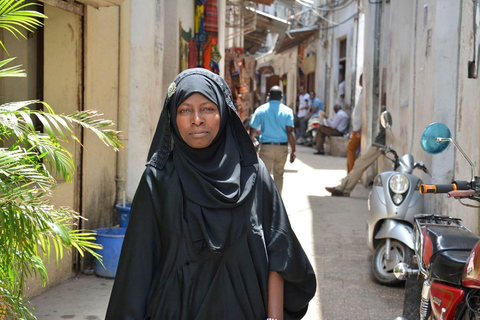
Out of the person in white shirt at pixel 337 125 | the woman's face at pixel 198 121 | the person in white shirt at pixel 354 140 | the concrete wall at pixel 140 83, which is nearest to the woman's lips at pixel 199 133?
the woman's face at pixel 198 121

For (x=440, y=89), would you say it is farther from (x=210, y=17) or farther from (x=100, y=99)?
(x=210, y=17)

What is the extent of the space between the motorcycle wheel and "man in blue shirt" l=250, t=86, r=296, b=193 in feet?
12.3

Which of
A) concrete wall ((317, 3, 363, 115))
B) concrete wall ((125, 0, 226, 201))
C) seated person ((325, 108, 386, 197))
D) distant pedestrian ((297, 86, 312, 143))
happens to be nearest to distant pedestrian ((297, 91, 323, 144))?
distant pedestrian ((297, 86, 312, 143))

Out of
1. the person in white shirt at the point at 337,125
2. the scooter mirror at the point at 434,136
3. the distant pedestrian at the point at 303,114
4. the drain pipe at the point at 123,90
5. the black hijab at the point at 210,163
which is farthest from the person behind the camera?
the distant pedestrian at the point at 303,114

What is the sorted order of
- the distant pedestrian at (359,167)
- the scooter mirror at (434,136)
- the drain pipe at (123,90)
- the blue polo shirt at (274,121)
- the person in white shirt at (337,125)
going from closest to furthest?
the scooter mirror at (434,136) → the drain pipe at (123,90) → the blue polo shirt at (274,121) → the distant pedestrian at (359,167) → the person in white shirt at (337,125)

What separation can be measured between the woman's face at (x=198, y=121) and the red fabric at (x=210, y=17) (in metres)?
9.83

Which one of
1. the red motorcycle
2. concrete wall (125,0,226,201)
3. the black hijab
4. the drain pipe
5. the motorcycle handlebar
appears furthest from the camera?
concrete wall (125,0,226,201)

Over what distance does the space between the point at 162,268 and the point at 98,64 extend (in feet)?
13.5

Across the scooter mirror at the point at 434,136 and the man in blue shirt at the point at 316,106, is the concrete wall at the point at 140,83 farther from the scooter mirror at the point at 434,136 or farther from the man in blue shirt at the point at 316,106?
the man in blue shirt at the point at 316,106

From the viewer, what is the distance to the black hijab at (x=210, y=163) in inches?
96.0

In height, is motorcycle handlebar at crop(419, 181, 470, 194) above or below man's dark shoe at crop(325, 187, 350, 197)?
above

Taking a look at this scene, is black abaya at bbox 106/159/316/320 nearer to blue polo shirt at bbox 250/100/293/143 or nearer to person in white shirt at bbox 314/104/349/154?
blue polo shirt at bbox 250/100/293/143

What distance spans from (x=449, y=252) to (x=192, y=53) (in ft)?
26.7

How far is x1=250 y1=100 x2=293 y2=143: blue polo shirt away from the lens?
9.62 meters
